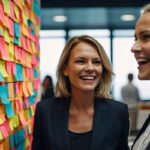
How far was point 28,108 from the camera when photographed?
2.19 metres

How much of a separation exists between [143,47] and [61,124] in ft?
3.00

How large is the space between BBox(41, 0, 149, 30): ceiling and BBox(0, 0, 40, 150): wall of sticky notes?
10.7 feet

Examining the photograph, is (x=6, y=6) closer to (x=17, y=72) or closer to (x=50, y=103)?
(x=17, y=72)

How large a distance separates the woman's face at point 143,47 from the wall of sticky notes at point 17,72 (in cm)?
63

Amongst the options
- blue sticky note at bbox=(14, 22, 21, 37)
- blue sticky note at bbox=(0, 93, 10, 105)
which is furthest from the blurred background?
blue sticky note at bbox=(0, 93, 10, 105)

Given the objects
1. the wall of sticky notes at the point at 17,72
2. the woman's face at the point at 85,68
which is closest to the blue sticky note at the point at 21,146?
the wall of sticky notes at the point at 17,72

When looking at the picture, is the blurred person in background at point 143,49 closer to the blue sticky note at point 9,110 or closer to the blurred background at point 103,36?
the blue sticky note at point 9,110

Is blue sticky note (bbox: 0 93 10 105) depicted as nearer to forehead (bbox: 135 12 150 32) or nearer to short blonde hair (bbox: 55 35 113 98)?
short blonde hair (bbox: 55 35 113 98)

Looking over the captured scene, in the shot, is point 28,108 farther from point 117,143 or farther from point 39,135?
point 117,143

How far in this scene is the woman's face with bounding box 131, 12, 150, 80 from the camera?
120cm

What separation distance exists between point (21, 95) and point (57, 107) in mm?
227

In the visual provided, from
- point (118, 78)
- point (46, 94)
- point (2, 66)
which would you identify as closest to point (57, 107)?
point (2, 66)

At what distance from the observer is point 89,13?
7.66 metres

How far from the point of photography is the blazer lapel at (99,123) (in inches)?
74.9
